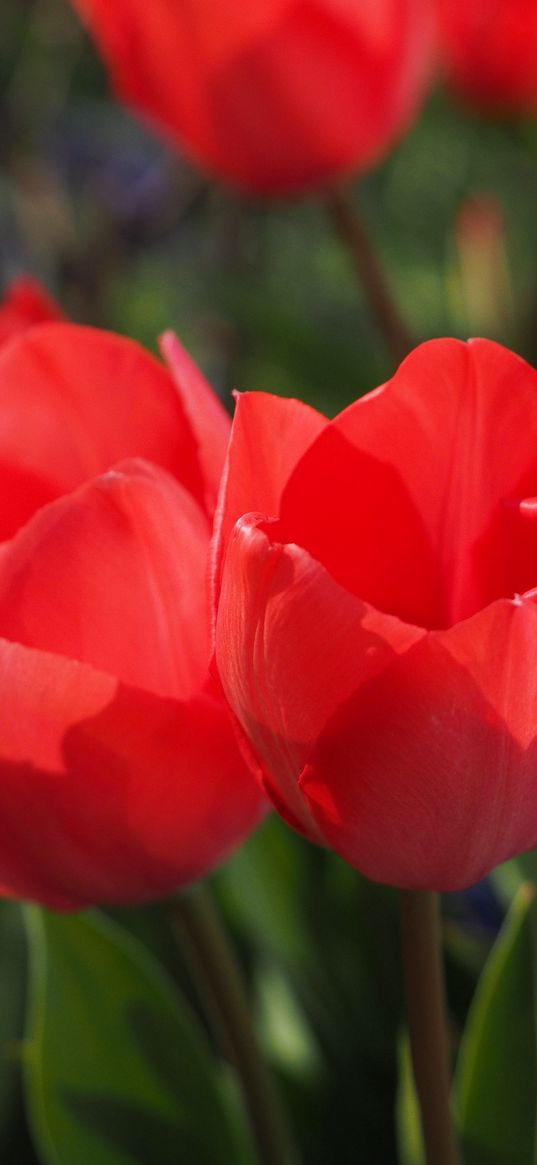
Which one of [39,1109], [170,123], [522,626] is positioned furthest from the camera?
[170,123]

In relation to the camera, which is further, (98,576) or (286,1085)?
(286,1085)

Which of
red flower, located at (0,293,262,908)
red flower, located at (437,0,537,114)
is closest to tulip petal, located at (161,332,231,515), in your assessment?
red flower, located at (0,293,262,908)

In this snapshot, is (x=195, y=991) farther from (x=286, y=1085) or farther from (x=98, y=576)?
(x=98, y=576)

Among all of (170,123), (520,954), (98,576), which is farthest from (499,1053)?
(170,123)

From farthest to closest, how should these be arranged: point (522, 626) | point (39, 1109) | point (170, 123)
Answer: point (170, 123)
point (39, 1109)
point (522, 626)

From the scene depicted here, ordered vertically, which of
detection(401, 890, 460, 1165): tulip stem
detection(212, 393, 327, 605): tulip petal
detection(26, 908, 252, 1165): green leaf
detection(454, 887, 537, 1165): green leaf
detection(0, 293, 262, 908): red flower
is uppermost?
detection(212, 393, 327, 605): tulip petal

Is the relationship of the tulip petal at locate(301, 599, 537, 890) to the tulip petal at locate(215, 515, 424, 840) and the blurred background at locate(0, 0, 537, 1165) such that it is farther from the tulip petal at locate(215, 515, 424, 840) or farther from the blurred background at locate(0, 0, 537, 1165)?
the blurred background at locate(0, 0, 537, 1165)

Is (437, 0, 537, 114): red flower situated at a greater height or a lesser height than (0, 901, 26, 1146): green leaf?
greater
